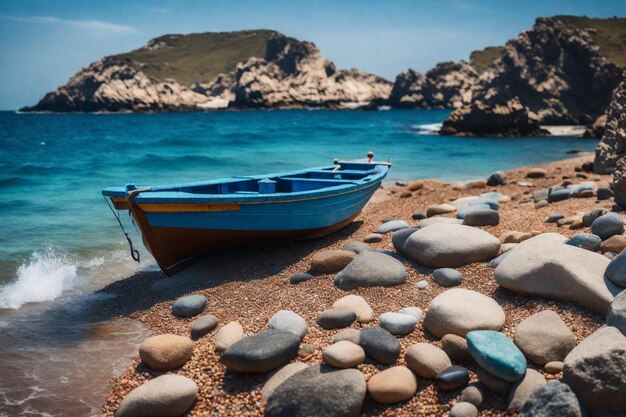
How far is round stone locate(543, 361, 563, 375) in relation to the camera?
5.00 meters

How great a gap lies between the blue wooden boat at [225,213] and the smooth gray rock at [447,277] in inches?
118

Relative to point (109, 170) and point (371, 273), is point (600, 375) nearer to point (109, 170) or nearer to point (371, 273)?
point (371, 273)

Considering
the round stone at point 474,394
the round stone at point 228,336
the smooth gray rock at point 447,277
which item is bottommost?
the round stone at point 228,336

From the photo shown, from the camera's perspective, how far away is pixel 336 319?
6.32 meters

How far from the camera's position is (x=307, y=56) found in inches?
5517

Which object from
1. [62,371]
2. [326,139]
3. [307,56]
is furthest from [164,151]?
[307,56]

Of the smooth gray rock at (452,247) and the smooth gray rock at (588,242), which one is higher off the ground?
the smooth gray rock at (588,242)

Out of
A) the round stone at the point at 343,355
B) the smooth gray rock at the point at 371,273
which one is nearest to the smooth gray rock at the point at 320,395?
the round stone at the point at 343,355

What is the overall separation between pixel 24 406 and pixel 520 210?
9.79 metres

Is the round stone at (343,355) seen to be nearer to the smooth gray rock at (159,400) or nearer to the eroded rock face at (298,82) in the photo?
the smooth gray rock at (159,400)

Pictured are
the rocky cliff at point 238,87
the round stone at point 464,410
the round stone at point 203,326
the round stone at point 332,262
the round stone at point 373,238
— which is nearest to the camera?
the round stone at point 464,410

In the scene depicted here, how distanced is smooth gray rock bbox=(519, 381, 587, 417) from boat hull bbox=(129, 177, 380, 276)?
5.51m

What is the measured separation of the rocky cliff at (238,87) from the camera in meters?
115

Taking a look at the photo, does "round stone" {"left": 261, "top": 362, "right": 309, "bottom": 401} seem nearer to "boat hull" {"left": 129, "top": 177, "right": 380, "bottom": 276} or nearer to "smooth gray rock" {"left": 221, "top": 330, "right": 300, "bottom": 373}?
"smooth gray rock" {"left": 221, "top": 330, "right": 300, "bottom": 373}
